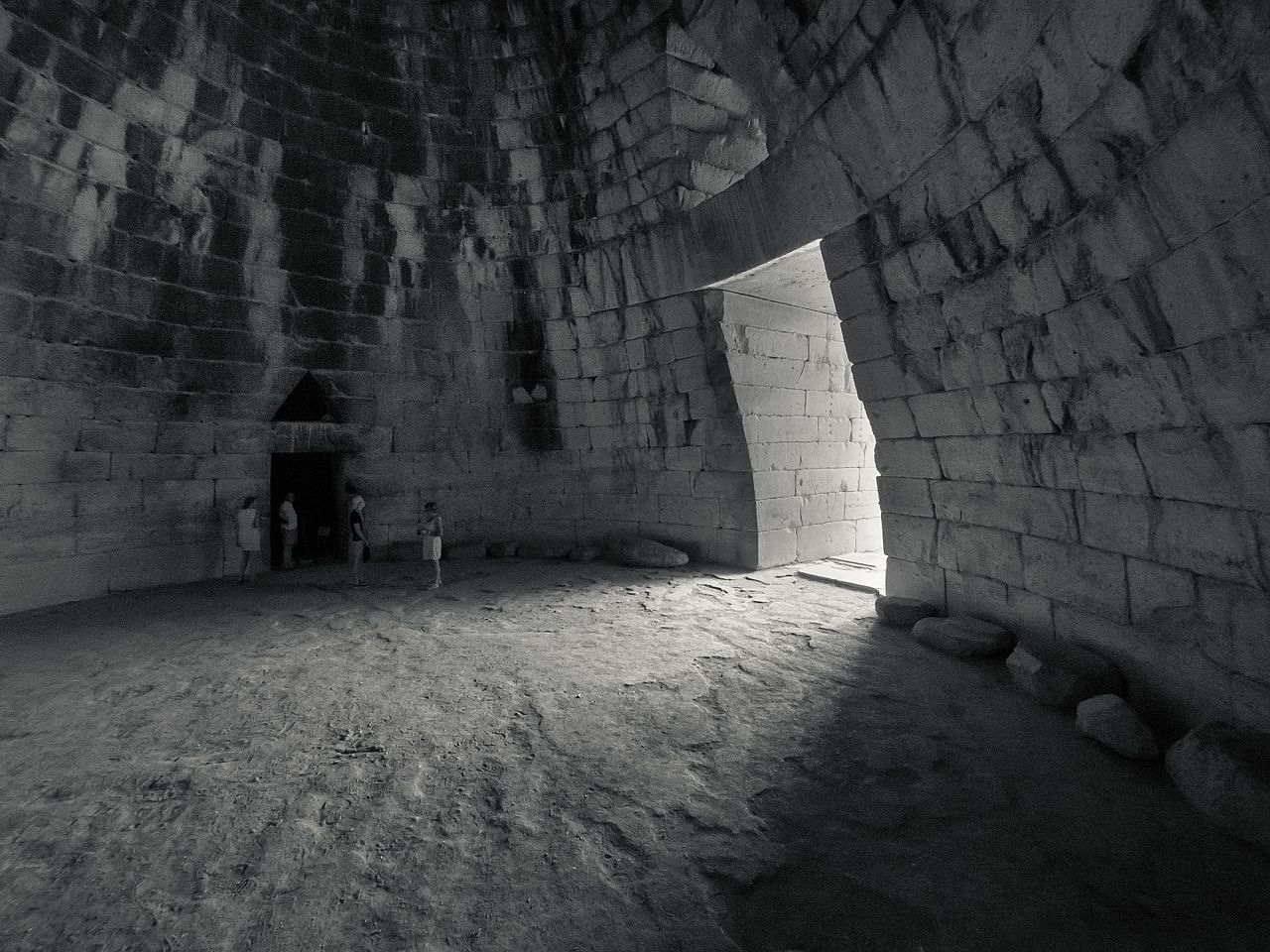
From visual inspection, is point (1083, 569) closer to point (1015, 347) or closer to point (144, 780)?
A: point (1015, 347)

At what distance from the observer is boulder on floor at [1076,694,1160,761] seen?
Answer: 2.84m

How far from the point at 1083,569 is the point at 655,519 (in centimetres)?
507

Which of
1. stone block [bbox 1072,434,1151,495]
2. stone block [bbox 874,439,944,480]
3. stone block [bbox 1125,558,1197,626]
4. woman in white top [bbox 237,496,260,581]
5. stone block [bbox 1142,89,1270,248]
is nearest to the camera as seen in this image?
stone block [bbox 1142,89,1270,248]

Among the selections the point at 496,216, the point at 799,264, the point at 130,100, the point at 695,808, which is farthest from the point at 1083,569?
the point at 130,100

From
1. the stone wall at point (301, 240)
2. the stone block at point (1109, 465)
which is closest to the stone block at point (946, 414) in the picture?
the stone block at point (1109, 465)

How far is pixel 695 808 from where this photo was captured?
252 centimetres

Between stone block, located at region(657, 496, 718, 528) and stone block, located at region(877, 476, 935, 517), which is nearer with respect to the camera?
stone block, located at region(877, 476, 935, 517)

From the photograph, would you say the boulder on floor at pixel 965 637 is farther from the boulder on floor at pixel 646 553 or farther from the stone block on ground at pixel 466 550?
the stone block on ground at pixel 466 550

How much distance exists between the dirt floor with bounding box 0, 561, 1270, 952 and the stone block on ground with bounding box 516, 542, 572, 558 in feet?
12.3

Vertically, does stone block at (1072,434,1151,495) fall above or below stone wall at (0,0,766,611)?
below

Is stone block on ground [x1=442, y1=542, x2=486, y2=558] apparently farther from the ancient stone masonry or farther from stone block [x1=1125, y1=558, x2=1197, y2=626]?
stone block [x1=1125, y1=558, x2=1197, y2=626]

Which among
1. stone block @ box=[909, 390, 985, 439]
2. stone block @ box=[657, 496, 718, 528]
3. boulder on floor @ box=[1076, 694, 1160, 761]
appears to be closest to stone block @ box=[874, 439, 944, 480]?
stone block @ box=[909, 390, 985, 439]

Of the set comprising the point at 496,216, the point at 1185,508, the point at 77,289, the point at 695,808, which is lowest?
the point at 695,808

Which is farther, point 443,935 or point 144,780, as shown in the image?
point 144,780
